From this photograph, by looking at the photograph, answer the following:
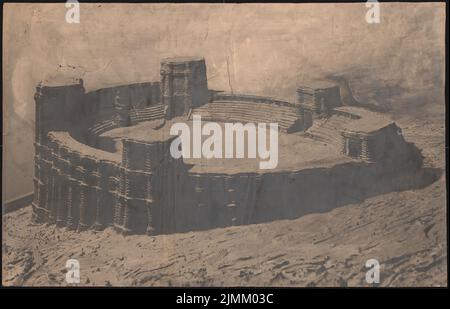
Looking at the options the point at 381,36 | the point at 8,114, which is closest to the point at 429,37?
the point at 381,36

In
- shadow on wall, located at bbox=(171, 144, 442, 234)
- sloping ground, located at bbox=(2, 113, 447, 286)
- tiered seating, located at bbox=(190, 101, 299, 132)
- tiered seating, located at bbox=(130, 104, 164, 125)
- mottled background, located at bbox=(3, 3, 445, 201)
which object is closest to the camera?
sloping ground, located at bbox=(2, 113, 447, 286)

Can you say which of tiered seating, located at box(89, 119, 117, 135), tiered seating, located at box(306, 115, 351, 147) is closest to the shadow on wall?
tiered seating, located at box(306, 115, 351, 147)

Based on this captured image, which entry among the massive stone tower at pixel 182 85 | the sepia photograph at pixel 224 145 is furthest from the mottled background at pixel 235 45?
the massive stone tower at pixel 182 85

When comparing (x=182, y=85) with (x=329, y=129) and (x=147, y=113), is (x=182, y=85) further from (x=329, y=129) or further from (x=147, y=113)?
(x=329, y=129)

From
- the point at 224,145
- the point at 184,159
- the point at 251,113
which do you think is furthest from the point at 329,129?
the point at 184,159

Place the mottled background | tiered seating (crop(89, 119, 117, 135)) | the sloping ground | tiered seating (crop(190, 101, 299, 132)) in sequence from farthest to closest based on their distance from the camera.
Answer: tiered seating (crop(190, 101, 299, 132)) < tiered seating (crop(89, 119, 117, 135)) < the mottled background < the sloping ground

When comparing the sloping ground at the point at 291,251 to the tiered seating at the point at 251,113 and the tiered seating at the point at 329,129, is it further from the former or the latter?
the tiered seating at the point at 251,113

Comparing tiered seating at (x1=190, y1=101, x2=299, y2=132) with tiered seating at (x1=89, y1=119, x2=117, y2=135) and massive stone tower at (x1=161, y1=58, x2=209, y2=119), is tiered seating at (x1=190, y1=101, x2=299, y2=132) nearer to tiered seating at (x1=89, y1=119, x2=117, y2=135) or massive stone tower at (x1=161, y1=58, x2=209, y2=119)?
massive stone tower at (x1=161, y1=58, x2=209, y2=119)
